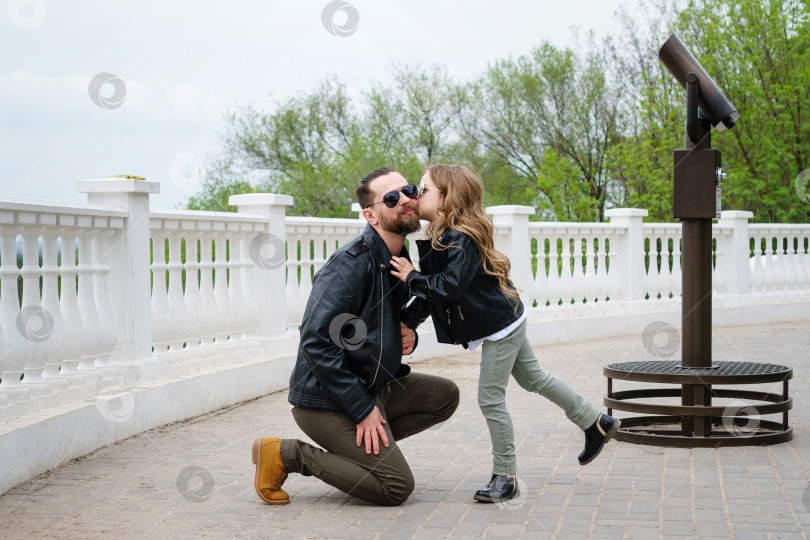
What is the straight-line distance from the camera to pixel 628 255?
12266 mm

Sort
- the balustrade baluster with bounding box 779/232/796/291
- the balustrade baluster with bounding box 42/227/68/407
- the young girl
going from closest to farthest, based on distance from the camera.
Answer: the young girl
the balustrade baluster with bounding box 42/227/68/407
the balustrade baluster with bounding box 779/232/796/291

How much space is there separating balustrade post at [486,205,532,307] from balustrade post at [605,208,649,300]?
157 centimetres

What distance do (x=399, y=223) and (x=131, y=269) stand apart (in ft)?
8.19

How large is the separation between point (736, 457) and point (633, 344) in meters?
5.98

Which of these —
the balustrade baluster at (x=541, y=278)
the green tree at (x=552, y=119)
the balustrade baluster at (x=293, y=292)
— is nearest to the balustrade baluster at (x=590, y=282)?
the balustrade baluster at (x=541, y=278)

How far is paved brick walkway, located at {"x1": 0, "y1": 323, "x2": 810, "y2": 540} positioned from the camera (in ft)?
13.3

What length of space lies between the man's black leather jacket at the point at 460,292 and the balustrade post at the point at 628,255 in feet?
26.4

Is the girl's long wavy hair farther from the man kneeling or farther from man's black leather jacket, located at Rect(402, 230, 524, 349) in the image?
the man kneeling

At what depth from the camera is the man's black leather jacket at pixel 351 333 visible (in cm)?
429

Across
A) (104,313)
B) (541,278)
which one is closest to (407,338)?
(104,313)

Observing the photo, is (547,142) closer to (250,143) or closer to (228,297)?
(250,143)

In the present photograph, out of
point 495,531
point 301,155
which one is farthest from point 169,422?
point 301,155

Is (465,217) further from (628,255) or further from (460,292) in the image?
(628,255)

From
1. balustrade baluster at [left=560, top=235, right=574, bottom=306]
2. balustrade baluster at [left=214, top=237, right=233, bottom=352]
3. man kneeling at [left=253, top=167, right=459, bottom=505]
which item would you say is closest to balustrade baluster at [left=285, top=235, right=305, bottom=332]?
balustrade baluster at [left=214, top=237, right=233, bottom=352]
